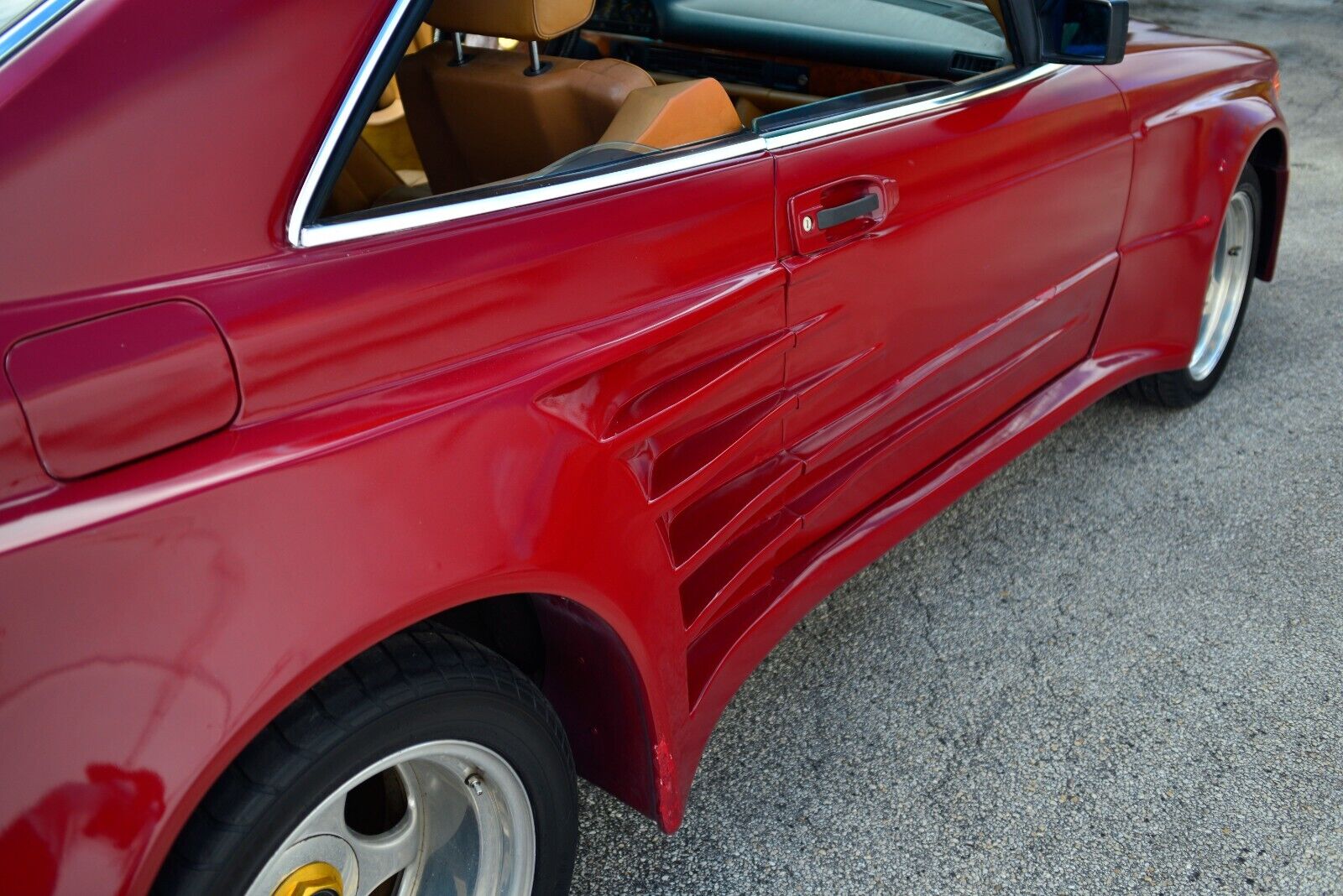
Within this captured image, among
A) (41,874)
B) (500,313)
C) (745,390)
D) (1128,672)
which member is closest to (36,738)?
(41,874)

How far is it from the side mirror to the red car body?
8.1 inches

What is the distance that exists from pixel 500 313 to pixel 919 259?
957mm

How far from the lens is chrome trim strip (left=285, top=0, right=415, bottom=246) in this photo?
1.21m

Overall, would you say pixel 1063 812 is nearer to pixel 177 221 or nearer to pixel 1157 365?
pixel 1157 365

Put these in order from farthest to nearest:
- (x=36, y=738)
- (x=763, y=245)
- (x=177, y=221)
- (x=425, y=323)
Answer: (x=763, y=245)
(x=425, y=323)
(x=177, y=221)
(x=36, y=738)

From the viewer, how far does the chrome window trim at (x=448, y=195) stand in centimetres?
123

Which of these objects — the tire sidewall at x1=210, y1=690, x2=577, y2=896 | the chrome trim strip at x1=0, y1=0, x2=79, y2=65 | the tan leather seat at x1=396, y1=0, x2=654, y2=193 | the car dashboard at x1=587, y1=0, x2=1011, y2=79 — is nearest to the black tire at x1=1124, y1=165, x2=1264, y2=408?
the car dashboard at x1=587, y1=0, x2=1011, y2=79

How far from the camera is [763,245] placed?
171 cm

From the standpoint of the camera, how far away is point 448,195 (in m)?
1.39

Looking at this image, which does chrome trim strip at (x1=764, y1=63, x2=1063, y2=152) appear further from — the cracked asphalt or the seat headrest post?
the cracked asphalt

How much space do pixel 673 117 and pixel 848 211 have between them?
0.33m

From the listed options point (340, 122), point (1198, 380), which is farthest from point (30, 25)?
point (1198, 380)

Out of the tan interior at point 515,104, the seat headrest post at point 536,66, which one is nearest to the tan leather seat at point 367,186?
the tan interior at point 515,104

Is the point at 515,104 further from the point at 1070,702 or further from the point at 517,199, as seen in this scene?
the point at 1070,702
